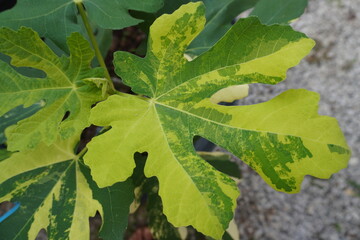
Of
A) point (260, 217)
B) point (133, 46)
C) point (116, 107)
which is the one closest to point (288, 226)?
point (260, 217)

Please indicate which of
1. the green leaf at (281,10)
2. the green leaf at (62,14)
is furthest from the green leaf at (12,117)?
the green leaf at (281,10)

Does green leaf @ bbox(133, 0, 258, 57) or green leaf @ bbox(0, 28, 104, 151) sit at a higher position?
green leaf @ bbox(0, 28, 104, 151)

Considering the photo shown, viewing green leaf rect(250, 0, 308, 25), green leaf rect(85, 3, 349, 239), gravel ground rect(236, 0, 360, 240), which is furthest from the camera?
gravel ground rect(236, 0, 360, 240)

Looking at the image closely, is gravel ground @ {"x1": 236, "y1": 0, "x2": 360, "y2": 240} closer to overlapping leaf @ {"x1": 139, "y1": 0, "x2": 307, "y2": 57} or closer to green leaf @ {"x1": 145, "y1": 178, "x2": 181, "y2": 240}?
green leaf @ {"x1": 145, "y1": 178, "x2": 181, "y2": 240}

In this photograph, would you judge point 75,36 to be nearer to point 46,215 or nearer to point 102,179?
point 102,179

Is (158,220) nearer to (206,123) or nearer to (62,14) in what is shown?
(206,123)

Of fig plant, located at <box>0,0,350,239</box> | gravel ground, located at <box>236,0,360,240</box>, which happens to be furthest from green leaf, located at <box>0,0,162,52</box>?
gravel ground, located at <box>236,0,360,240</box>

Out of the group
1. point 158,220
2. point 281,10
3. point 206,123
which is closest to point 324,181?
point 158,220
